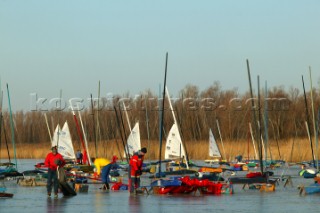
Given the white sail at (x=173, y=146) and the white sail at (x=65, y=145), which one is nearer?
the white sail at (x=173, y=146)

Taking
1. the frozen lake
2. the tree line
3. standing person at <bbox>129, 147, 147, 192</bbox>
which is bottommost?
the frozen lake

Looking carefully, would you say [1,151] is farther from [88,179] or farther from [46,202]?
[46,202]

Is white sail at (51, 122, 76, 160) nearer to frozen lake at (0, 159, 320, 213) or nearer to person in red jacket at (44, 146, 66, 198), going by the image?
frozen lake at (0, 159, 320, 213)

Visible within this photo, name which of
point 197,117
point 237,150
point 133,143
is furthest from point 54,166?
point 197,117

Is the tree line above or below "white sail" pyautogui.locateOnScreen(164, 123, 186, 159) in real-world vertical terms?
above

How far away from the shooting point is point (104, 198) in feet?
97.8

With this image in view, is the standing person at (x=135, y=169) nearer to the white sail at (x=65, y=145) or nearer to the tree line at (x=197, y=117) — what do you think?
the white sail at (x=65, y=145)

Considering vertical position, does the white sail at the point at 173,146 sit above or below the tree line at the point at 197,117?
→ below

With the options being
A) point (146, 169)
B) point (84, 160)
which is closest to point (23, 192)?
point (146, 169)

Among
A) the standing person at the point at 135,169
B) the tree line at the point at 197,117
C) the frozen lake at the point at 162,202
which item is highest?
the tree line at the point at 197,117

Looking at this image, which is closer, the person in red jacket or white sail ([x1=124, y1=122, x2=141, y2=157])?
the person in red jacket

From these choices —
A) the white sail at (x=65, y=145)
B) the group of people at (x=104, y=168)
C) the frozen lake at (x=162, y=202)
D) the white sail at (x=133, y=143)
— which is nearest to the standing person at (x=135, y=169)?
the group of people at (x=104, y=168)

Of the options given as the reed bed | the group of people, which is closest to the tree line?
the reed bed

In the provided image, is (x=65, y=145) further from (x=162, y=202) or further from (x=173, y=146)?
(x=162, y=202)
